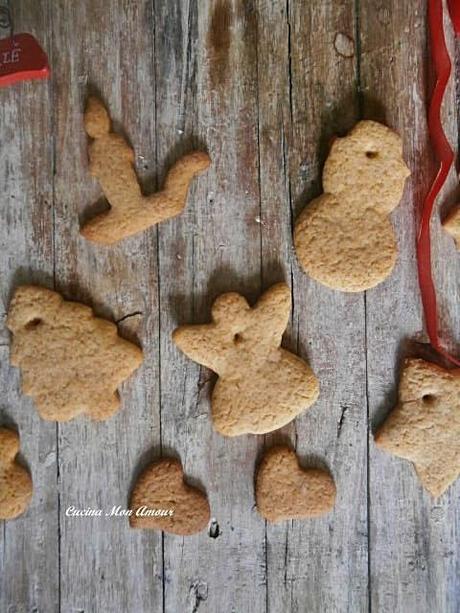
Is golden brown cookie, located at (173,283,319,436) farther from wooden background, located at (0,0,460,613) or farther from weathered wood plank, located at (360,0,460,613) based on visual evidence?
weathered wood plank, located at (360,0,460,613)

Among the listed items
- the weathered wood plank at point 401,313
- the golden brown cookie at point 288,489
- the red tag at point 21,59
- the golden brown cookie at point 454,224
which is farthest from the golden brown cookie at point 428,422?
the red tag at point 21,59

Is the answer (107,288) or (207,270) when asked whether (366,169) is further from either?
(107,288)

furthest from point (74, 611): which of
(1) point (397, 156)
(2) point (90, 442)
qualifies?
(1) point (397, 156)

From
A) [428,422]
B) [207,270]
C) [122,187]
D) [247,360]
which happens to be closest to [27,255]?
[122,187]

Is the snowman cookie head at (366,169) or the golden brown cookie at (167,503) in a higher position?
the snowman cookie head at (366,169)

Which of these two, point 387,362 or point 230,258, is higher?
point 230,258

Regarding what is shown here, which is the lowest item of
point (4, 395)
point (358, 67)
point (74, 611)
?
point (74, 611)

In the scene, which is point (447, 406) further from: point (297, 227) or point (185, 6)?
point (185, 6)

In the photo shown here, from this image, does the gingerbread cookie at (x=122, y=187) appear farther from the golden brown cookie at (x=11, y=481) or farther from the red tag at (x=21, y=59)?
the golden brown cookie at (x=11, y=481)
